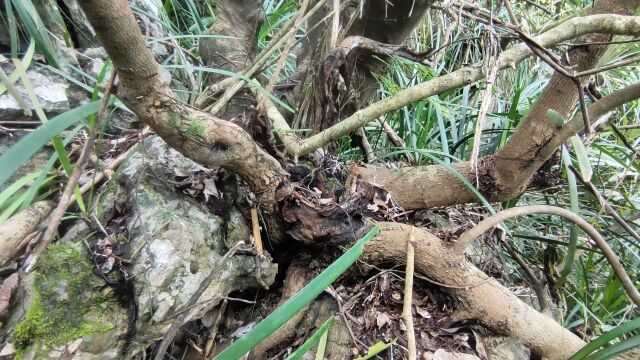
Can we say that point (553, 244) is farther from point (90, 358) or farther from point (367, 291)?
point (90, 358)

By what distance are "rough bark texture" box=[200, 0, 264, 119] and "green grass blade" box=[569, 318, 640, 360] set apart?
121 cm

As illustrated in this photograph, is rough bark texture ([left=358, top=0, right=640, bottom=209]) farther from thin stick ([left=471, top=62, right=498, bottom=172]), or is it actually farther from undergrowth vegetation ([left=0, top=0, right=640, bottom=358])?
thin stick ([left=471, top=62, right=498, bottom=172])

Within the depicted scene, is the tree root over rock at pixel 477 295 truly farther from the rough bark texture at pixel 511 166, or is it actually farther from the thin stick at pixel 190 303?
the thin stick at pixel 190 303

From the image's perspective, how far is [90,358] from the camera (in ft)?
2.14

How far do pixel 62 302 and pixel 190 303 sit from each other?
213mm

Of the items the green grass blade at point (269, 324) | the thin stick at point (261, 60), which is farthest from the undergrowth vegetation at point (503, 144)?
the green grass blade at point (269, 324)

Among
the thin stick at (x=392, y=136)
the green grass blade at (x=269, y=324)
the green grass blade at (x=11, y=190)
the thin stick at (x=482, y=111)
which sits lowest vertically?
the thin stick at (x=392, y=136)

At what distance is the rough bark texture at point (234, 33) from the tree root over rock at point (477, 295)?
2.65ft

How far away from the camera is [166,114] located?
0.67 meters

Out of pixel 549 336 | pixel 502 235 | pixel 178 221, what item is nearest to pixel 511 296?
pixel 549 336

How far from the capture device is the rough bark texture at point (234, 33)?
131 cm

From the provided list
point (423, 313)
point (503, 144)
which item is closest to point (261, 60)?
point (423, 313)

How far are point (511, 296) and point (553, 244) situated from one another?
49 cm

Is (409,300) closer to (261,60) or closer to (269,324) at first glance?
(269,324)
